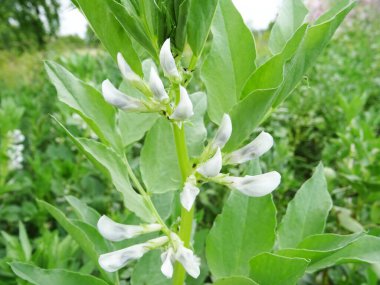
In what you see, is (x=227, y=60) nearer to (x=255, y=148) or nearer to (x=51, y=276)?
(x=255, y=148)

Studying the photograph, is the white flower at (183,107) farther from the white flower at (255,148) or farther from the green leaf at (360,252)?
the green leaf at (360,252)

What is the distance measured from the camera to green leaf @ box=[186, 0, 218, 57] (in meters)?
0.74

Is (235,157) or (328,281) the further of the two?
(328,281)

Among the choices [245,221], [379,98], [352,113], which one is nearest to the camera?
[245,221]

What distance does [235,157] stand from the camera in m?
0.84

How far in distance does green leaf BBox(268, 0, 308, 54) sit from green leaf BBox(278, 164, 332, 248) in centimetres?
31

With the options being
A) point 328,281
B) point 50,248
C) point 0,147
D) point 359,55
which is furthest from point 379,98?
point 50,248

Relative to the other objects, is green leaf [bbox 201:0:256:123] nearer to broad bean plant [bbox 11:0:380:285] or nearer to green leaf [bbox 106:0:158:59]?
broad bean plant [bbox 11:0:380:285]

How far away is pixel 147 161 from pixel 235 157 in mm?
237

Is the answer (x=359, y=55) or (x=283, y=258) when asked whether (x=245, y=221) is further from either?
(x=359, y=55)

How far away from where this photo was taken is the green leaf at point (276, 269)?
0.78 meters

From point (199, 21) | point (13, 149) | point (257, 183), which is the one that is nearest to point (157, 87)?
point (199, 21)

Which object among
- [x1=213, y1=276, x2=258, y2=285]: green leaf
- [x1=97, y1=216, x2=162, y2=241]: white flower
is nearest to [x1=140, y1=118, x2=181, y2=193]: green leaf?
[x1=97, y1=216, x2=162, y2=241]: white flower

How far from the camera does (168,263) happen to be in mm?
778
